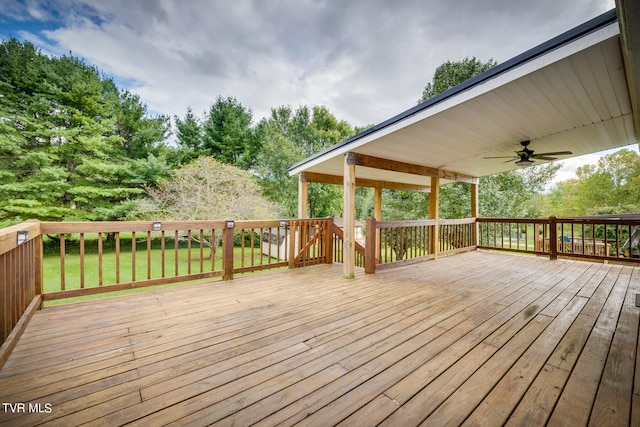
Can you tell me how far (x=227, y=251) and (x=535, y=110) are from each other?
4.93 m

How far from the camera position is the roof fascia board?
75.3 inches

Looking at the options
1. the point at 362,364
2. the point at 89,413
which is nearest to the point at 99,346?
the point at 89,413

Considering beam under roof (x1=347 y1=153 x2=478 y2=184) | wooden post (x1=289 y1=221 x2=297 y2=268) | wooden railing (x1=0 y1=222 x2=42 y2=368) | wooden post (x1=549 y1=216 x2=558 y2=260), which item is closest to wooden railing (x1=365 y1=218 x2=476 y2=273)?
beam under roof (x1=347 y1=153 x2=478 y2=184)

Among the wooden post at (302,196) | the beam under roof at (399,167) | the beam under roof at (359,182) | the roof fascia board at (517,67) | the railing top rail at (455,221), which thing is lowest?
the railing top rail at (455,221)

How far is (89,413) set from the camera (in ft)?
4.17

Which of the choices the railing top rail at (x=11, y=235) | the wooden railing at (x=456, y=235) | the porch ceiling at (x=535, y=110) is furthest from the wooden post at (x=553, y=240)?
the railing top rail at (x=11, y=235)

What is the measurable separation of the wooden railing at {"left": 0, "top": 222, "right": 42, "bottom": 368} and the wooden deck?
0.13 metres

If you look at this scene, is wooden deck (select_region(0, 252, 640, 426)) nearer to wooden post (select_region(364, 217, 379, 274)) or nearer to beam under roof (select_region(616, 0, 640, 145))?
wooden post (select_region(364, 217, 379, 274))

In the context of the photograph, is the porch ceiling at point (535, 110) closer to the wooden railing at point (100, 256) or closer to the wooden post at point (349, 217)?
the wooden post at point (349, 217)

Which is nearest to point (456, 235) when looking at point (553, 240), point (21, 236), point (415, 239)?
point (553, 240)

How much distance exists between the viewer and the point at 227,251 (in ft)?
13.0

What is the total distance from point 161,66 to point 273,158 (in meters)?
6.88

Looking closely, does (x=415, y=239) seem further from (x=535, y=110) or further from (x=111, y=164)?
(x=111, y=164)

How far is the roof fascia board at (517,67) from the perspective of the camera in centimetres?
191
